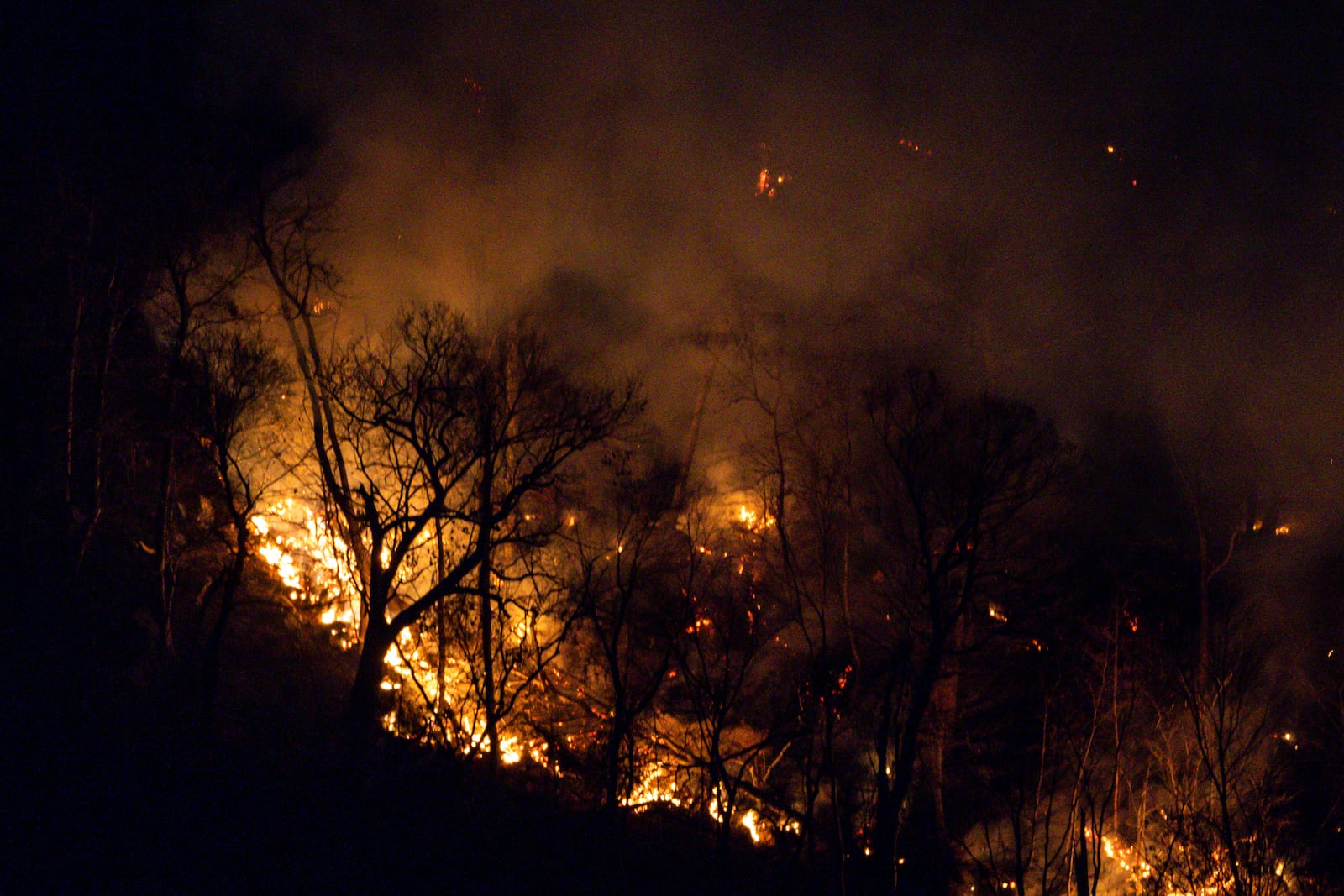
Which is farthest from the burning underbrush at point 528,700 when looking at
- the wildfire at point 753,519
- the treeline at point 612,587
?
the wildfire at point 753,519

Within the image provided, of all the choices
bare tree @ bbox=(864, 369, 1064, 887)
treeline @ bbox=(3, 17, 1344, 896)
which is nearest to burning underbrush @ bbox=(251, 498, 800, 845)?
treeline @ bbox=(3, 17, 1344, 896)

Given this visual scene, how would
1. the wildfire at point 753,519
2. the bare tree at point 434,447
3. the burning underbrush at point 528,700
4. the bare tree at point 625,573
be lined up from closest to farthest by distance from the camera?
the bare tree at point 434,447 → the burning underbrush at point 528,700 → the bare tree at point 625,573 → the wildfire at point 753,519

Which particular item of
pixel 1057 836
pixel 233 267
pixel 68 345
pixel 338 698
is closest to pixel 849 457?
pixel 1057 836

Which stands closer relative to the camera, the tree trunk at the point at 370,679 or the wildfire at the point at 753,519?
the tree trunk at the point at 370,679

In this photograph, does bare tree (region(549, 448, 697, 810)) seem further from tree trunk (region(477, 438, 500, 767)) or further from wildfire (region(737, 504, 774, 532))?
wildfire (region(737, 504, 774, 532))

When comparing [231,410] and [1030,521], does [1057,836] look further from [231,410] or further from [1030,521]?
[231,410]

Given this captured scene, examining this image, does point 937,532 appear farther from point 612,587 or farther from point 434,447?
point 434,447

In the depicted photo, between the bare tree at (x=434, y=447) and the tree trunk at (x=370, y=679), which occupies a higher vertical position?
the bare tree at (x=434, y=447)

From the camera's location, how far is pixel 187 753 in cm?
778

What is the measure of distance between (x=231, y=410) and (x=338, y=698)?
4215mm

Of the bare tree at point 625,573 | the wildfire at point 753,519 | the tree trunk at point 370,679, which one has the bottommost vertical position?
the tree trunk at point 370,679

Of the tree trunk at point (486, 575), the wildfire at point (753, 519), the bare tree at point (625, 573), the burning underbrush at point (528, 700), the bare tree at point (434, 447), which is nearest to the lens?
the tree trunk at point (486, 575)

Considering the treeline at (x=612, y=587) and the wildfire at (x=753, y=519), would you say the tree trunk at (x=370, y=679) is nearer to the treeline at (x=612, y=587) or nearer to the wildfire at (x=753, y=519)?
the treeline at (x=612, y=587)

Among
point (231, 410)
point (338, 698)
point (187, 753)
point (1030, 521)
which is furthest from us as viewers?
point (1030, 521)
